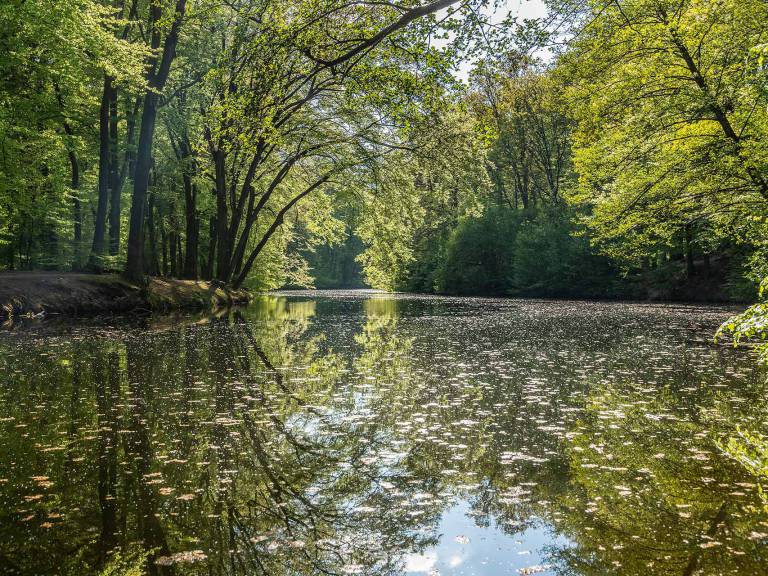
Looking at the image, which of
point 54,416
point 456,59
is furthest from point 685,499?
point 456,59

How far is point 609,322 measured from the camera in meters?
21.5

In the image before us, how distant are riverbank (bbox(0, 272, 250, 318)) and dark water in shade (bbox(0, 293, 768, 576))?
11.2 meters

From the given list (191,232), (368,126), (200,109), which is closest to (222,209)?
(200,109)

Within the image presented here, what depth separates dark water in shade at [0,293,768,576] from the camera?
3717 millimetres

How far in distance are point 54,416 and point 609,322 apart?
19099mm

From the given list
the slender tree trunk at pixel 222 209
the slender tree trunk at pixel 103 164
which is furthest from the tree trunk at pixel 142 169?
the slender tree trunk at pixel 222 209

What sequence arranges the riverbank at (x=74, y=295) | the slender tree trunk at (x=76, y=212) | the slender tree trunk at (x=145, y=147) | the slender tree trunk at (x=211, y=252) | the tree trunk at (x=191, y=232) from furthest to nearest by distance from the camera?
the slender tree trunk at (x=211, y=252), the tree trunk at (x=191, y=232), the slender tree trunk at (x=76, y=212), the slender tree trunk at (x=145, y=147), the riverbank at (x=74, y=295)

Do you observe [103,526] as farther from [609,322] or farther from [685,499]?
[609,322]

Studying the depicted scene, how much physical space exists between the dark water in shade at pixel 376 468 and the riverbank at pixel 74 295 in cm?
1120

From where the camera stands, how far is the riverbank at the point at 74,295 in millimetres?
20891

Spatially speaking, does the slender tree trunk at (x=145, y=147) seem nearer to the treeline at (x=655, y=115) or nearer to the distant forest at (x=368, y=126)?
the distant forest at (x=368, y=126)

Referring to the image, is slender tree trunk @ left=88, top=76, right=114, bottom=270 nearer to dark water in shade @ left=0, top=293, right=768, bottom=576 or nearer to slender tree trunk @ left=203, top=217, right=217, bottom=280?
slender tree trunk @ left=203, top=217, right=217, bottom=280

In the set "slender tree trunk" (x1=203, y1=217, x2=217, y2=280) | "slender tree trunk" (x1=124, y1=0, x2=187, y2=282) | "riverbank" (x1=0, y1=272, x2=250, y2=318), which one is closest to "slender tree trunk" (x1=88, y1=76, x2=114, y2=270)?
"riverbank" (x1=0, y1=272, x2=250, y2=318)

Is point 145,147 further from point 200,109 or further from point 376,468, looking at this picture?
point 376,468
